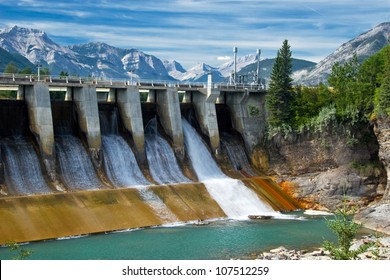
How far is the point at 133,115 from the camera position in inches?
2699

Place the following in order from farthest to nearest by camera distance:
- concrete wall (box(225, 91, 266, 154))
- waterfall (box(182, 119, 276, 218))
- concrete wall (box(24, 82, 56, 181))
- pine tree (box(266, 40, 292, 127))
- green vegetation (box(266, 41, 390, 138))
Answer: concrete wall (box(225, 91, 266, 154)) → pine tree (box(266, 40, 292, 127)) → green vegetation (box(266, 41, 390, 138)) → waterfall (box(182, 119, 276, 218)) → concrete wall (box(24, 82, 56, 181))

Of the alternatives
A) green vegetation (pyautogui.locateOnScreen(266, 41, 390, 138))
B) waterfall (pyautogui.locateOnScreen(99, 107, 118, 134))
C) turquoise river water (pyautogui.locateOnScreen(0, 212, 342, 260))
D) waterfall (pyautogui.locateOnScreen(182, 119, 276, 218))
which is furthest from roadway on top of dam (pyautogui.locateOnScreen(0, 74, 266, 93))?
turquoise river water (pyautogui.locateOnScreen(0, 212, 342, 260))

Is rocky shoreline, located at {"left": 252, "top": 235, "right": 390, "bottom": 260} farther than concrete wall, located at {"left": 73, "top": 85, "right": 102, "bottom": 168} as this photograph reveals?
No

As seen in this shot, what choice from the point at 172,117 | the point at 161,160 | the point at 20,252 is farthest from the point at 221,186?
the point at 20,252

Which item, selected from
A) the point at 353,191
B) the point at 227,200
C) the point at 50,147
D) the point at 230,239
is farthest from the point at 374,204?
the point at 50,147

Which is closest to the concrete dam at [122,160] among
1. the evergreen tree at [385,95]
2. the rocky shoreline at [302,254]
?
the rocky shoreline at [302,254]

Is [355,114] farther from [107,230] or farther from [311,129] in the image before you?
[107,230]

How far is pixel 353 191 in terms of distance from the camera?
7081 cm

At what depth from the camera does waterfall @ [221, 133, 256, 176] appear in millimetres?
76375

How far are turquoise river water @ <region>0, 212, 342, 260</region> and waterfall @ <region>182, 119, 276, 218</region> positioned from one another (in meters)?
4.70

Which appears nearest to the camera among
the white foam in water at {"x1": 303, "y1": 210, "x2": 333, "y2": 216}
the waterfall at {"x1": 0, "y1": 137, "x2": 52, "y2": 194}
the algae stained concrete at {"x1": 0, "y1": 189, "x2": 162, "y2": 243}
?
the algae stained concrete at {"x1": 0, "y1": 189, "x2": 162, "y2": 243}

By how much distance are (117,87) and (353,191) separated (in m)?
28.8

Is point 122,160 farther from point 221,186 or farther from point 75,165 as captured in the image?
point 221,186

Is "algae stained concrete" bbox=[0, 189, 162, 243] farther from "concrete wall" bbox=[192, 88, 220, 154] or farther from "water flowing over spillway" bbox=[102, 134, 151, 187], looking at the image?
"concrete wall" bbox=[192, 88, 220, 154]
